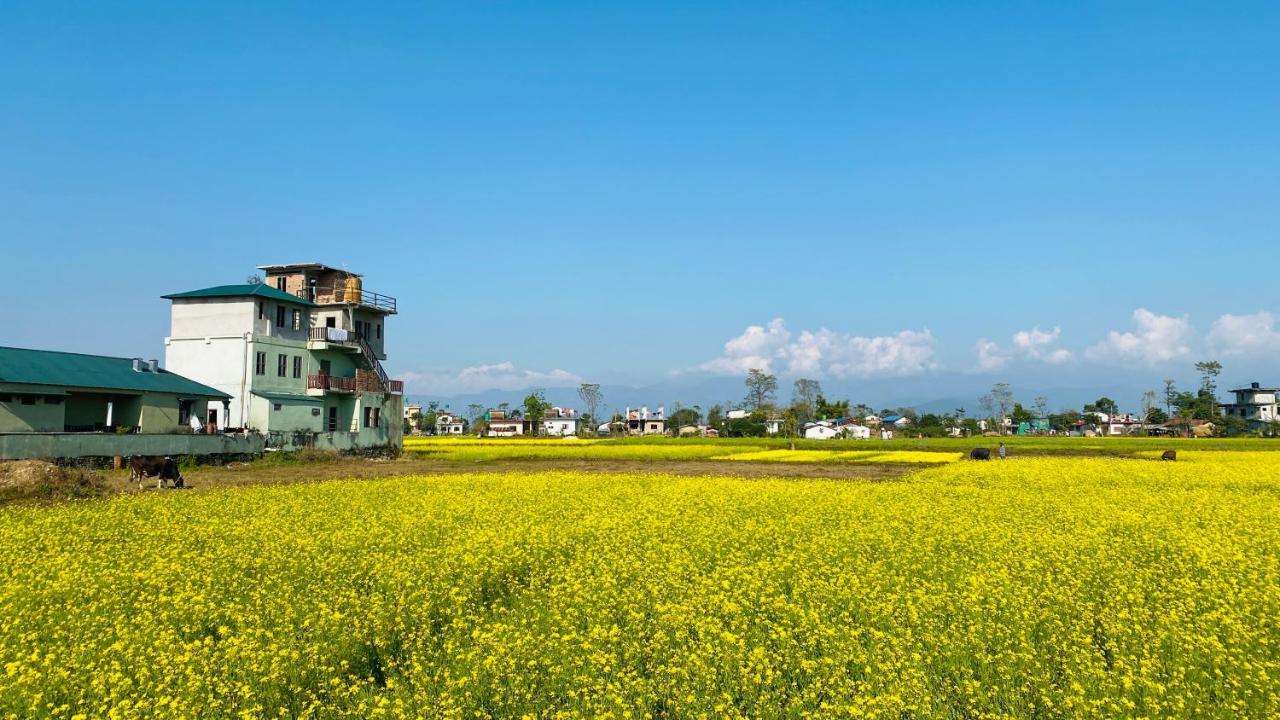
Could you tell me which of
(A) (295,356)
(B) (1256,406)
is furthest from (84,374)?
(B) (1256,406)

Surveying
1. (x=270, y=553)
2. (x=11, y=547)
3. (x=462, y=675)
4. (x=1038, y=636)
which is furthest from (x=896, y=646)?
(x=11, y=547)

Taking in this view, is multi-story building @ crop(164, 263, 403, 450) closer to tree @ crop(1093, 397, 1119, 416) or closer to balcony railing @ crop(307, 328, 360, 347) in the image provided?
balcony railing @ crop(307, 328, 360, 347)

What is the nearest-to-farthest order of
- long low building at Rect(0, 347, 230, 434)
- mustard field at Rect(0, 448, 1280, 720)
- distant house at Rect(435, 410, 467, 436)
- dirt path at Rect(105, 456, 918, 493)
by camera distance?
1. mustard field at Rect(0, 448, 1280, 720)
2. dirt path at Rect(105, 456, 918, 493)
3. long low building at Rect(0, 347, 230, 434)
4. distant house at Rect(435, 410, 467, 436)

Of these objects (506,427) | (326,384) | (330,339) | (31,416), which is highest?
(330,339)

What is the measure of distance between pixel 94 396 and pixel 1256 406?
151 metres

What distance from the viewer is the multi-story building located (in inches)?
1907

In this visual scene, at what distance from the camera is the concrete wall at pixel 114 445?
33.1 metres

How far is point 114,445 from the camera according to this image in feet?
121

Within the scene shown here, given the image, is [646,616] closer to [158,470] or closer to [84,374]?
[158,470]

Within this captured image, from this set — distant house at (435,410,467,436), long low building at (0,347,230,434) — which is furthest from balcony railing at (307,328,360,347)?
distant house at (435,410,467,436)

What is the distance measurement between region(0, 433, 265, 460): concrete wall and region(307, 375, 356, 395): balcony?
8425 millimetres

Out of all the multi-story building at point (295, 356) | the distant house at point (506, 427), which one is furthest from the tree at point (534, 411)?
the multi-story building at point (295, 356)

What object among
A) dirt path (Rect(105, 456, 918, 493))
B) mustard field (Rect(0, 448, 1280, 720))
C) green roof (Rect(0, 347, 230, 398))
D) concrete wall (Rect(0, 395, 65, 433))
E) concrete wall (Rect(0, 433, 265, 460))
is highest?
green roof (Rect(0, 347, 230, 398))

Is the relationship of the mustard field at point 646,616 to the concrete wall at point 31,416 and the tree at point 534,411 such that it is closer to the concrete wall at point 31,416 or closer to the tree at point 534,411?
the concrete wall at point 31,416
